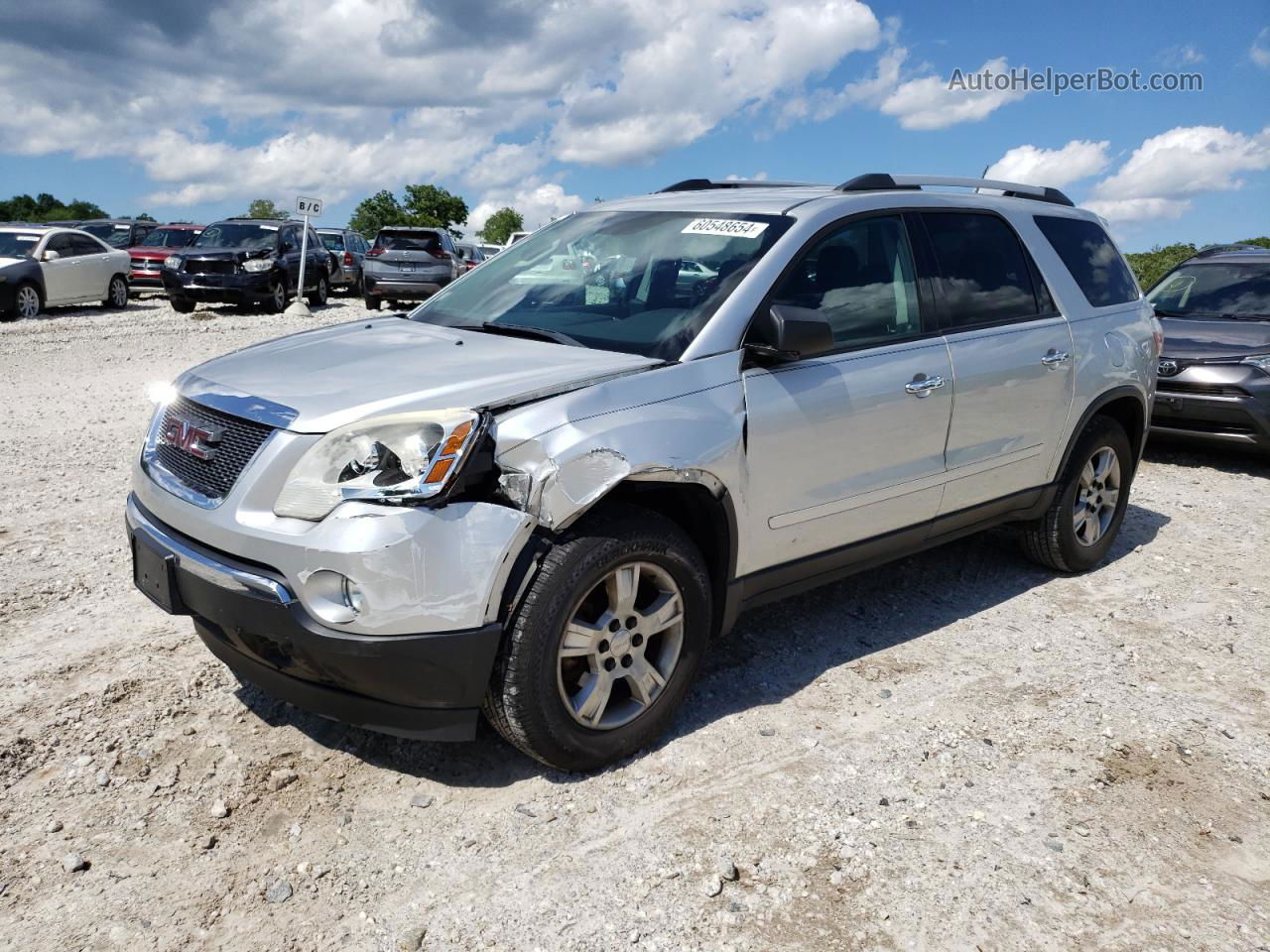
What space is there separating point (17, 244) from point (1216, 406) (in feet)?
58.3

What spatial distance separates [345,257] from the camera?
77.5 ft

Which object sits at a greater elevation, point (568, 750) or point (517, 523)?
point (517, 523)

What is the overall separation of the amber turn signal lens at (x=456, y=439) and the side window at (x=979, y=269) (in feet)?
7.60

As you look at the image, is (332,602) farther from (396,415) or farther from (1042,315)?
(1042,315)

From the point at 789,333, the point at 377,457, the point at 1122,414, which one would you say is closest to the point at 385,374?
the point at 377,457

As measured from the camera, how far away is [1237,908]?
2.77 m

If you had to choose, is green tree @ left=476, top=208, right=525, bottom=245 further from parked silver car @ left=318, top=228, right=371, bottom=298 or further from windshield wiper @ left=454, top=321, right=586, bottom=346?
windshield wiper @ left=454, top=321, right=586, bottom=346

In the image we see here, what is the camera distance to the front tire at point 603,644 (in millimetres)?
2975

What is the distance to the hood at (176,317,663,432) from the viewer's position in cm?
297

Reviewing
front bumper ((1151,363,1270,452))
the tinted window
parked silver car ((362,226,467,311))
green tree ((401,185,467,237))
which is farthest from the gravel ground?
green tree ((401,185,467,237))

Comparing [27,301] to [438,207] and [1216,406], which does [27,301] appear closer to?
[1216,406]

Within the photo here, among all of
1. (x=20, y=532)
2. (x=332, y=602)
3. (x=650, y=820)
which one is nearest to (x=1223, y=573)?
(x=650, y=820)

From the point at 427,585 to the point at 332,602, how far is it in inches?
10.8

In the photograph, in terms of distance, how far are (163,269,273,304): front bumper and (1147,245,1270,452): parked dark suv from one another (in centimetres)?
1453
